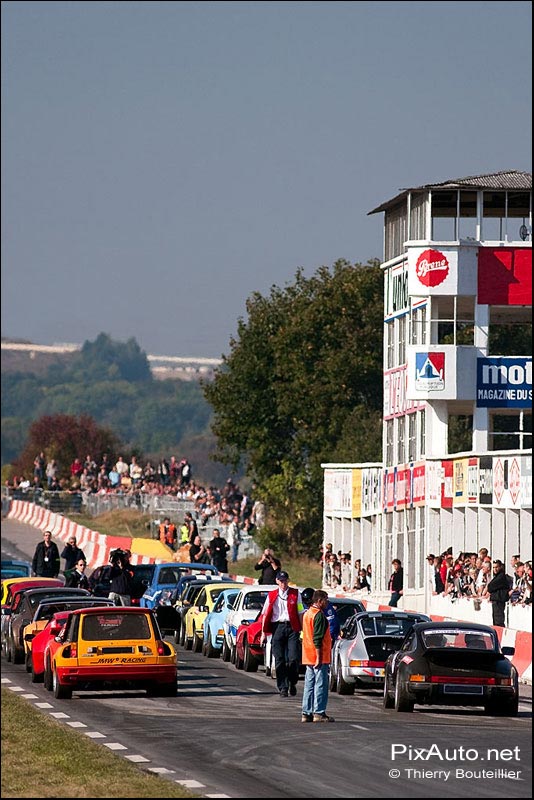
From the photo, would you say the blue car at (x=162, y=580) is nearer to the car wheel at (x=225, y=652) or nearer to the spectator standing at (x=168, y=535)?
the car wheel at (x=225, y=652)

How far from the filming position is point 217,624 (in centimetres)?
3612

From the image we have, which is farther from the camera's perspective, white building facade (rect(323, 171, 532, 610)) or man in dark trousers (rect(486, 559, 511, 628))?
white building facade (rect(323, 171, 532, 610))

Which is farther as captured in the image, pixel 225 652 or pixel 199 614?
pixel 199 614

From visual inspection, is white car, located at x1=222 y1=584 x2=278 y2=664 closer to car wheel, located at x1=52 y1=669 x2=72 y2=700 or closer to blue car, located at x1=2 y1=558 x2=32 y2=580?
car wheel, located at x1=52 y1=669 x2=72 y2=700

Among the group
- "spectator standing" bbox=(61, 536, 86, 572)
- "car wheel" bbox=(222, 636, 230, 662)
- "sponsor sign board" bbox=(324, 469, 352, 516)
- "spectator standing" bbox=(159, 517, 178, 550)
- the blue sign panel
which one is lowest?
"car wheel" bbox=(222, 636, 230, 662)

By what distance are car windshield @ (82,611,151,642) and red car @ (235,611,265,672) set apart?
586cm

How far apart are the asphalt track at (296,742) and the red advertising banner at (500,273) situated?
27.7 m

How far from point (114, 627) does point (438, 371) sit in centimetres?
2977

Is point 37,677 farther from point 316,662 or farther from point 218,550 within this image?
point 218,550

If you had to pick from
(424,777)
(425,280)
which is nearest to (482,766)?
(424,777)

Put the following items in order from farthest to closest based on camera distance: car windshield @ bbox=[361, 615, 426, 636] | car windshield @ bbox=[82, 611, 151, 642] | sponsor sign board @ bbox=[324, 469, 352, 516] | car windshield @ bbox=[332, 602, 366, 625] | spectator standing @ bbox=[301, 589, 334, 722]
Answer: sponsor sign board @ bbox=[324, 469, 352, 516]
car windshield @ bbox=[332, 602, 366, 625]
car windshield @ bbox=[361, 615, 426, 636]
car windshield @ bbox=[82, 611, 151, 642]
spectator standing @ bbox=[301, 589, 334, 722]

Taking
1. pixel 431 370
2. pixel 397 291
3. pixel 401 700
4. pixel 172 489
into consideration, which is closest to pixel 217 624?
pixel 401 700

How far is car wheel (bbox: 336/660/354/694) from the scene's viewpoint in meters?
29.0

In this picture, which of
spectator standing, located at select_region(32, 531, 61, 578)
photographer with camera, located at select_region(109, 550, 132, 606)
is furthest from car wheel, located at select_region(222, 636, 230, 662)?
spectator standing, located at select_region(32, 531, 61, 578)
